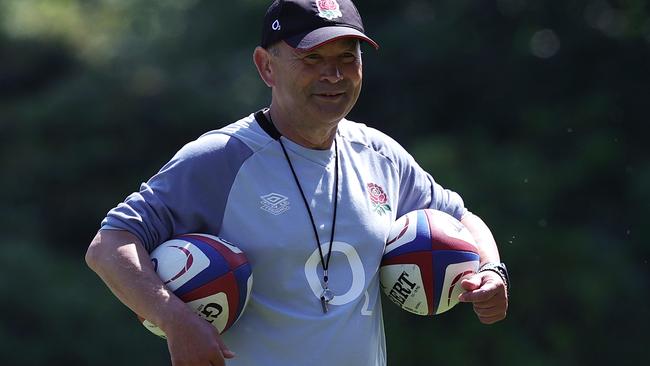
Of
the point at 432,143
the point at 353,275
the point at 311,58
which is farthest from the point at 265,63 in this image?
the point at 432,143

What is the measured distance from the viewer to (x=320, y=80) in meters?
3.92

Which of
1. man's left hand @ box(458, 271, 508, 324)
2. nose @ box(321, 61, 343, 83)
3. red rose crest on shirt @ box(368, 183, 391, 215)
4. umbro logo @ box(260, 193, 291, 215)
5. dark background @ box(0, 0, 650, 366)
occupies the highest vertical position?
nose @ box(321, 61, 343, 83)

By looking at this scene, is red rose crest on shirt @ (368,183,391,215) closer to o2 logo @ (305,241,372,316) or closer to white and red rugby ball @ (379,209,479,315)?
white and red rugby ball @ (379,209,479,315)

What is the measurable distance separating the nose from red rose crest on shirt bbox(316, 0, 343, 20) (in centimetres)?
15

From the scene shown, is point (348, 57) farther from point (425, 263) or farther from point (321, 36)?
point (425, 263)

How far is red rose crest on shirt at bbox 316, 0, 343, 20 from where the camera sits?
3943mm

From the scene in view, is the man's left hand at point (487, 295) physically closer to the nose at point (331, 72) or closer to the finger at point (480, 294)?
the finger at point (480, 294)

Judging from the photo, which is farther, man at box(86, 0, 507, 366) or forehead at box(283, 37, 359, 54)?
forehead at box(283, 37, 359, 54)

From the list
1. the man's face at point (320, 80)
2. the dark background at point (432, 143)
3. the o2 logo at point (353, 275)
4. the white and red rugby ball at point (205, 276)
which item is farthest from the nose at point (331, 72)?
the dark background at point (432, 143)

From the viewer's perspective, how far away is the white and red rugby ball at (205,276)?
3.70 meters

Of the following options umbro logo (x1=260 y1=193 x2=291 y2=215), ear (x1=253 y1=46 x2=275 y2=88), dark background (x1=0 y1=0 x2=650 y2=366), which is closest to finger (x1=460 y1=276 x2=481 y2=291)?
umbro logo (x1=260 y1=193 x2=291 y2=215)

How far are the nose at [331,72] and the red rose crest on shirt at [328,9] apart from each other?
145mm

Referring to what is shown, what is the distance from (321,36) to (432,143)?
7806 mm

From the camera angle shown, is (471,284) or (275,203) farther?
(471,284)
